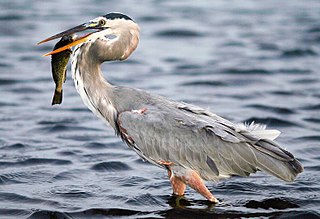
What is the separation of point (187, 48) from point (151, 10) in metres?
4.10

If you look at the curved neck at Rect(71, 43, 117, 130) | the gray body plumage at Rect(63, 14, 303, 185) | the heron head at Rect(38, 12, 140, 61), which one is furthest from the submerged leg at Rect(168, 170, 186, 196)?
the heron head at Rect(38, 12, 140, 61)

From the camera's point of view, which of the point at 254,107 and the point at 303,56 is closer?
the point at 254,107

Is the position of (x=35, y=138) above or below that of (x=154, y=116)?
below

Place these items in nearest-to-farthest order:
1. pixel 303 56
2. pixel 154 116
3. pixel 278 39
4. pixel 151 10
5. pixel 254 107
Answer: pixel 154 116 < pixel 254 107 < pixel 303 56 < pixel 278 39 < pixel 151 10

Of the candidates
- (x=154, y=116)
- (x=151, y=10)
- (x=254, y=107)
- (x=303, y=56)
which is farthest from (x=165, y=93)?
(x=151, y=10)

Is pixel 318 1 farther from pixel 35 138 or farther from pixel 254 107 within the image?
pixel 35 138

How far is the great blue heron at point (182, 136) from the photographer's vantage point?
774cm

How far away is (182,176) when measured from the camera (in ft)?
25.8

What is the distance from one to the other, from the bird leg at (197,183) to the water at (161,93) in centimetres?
21

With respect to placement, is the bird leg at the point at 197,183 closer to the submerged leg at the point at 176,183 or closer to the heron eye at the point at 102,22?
the submerged leg at the point at 176,183

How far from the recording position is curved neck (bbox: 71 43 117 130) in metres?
8.05

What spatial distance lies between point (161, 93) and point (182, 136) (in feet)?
16.9

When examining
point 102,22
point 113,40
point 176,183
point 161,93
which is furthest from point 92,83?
point 161,93

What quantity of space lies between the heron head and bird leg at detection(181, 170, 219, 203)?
4.87 feet
